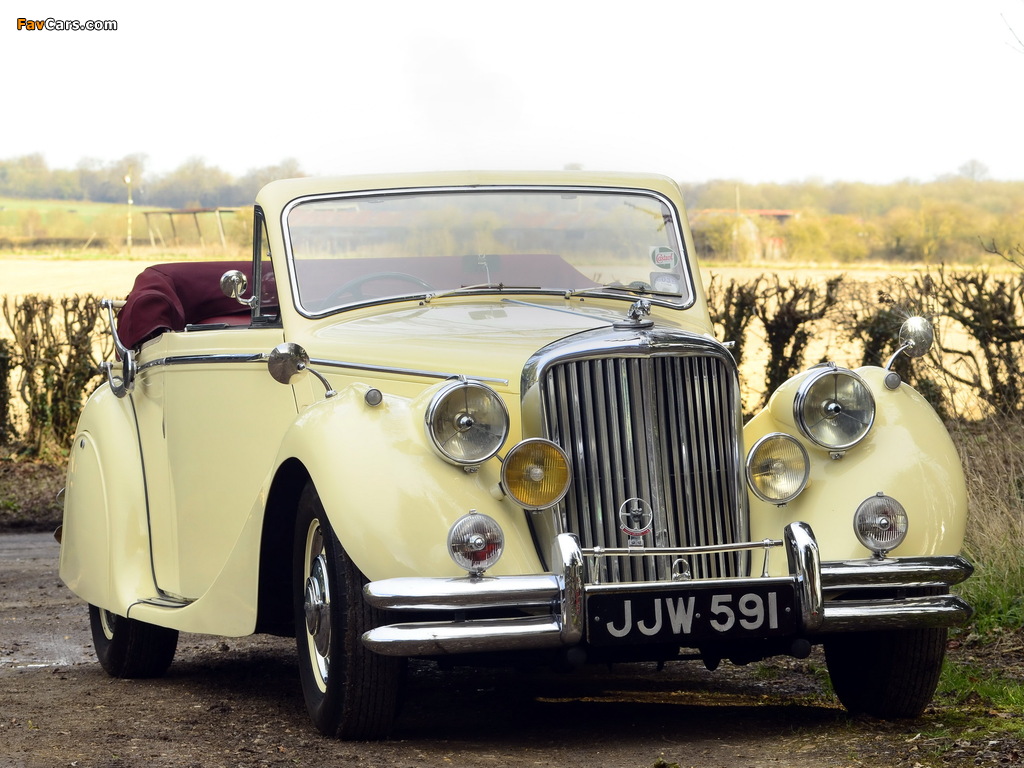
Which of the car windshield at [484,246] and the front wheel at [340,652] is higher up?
the car windshield at [484,246]

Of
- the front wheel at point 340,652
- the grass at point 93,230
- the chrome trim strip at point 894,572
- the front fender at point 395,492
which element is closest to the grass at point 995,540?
the chrome trim strip at point 894,572

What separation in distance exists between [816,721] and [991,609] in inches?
80.3

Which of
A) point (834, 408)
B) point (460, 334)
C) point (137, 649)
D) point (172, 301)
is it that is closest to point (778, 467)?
point (834, 408)

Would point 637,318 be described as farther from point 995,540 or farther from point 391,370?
point 995,540

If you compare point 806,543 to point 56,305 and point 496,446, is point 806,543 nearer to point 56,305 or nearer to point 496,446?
point 496,446

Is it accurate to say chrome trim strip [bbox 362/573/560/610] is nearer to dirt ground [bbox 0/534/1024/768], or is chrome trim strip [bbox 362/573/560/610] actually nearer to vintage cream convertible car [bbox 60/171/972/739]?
vintage cream convertible car [bbox 60/171/972/739]

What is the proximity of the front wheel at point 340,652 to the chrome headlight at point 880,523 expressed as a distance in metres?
1.49

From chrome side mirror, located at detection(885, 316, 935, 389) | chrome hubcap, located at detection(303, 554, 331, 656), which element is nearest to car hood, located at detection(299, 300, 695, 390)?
chrome hubcap, located at detection(303, 554, 331, 656)

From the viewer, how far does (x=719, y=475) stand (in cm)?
434

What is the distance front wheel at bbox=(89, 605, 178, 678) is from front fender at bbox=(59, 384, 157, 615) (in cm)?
16

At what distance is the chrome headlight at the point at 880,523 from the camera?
4168 millimetres

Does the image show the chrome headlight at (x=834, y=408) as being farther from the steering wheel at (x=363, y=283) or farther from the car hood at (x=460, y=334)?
the steering wheel at (x=363, y=283)

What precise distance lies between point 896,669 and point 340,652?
1821 millimetres

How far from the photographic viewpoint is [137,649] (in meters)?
5.85
